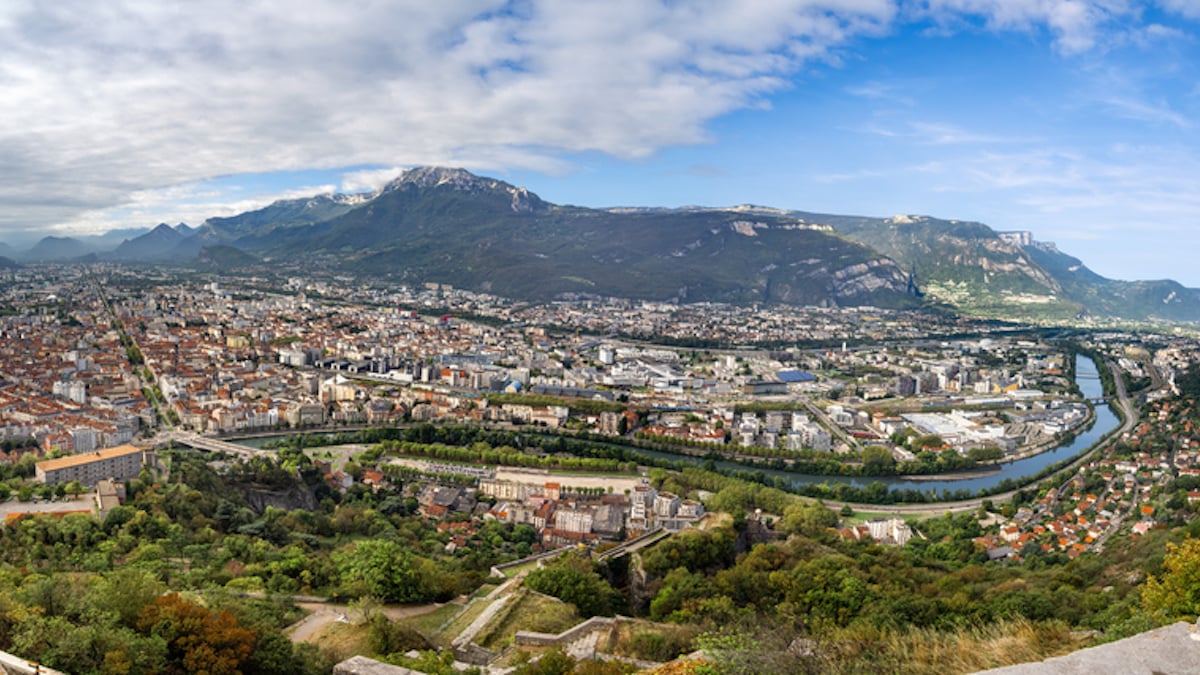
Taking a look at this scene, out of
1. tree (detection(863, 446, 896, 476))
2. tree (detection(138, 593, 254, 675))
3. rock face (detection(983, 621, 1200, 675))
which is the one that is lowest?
tree (detection(863, 446, 896, 476))

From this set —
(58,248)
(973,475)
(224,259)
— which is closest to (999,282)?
(973,475)

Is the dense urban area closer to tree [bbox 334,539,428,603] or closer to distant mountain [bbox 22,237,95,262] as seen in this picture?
tree [bbox 334,539,428,603]

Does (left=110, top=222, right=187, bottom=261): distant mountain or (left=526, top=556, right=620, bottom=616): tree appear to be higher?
(left=110, top=222, right=187, bottom=261): distant mountain

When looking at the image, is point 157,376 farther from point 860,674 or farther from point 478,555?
point 860,674

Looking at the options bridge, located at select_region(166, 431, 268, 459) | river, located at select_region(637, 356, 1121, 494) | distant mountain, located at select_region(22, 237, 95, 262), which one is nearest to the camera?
bridge, located at select_region(166, 431, 268, 459)

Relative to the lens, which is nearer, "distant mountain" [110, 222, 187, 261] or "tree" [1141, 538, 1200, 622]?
"tree" [1141, 538, 1200, 622]

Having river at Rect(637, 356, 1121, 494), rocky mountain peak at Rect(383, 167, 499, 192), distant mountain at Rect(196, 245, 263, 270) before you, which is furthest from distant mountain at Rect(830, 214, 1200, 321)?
distant mountain at Rect(196, 245, 263, 270)
